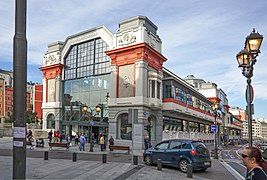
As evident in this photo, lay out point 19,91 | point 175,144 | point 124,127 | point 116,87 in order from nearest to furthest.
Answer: point 19,91 < point 175,144 < point 124,127 < point 116,87

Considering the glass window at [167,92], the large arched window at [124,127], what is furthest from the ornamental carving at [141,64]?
the glass window at [167,92]

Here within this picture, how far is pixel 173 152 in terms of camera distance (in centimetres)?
1560

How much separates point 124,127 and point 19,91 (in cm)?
3031

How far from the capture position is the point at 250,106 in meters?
8.45

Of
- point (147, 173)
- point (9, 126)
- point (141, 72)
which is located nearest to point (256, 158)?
point (147, 173)

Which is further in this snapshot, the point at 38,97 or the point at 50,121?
the point at 38,97

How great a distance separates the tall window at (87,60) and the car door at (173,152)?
975 inches

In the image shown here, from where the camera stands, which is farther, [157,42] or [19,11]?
[157,42]

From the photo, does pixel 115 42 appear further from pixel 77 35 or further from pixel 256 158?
pixel 256 158

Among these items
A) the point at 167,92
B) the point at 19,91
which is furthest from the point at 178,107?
the point at 19,91

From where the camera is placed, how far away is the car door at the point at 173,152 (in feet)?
50.6

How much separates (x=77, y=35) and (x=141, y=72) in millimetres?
14570

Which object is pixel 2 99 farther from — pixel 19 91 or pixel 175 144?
pixel 19 91

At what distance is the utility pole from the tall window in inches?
1335
